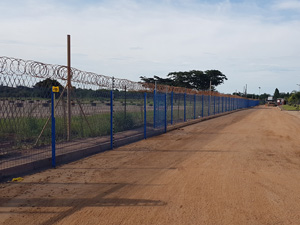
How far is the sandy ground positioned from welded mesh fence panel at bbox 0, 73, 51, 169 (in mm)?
1014

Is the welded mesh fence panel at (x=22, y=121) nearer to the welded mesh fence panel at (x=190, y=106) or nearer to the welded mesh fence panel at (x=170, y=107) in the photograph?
the welded mesh fence panel at (x=170, y=107)

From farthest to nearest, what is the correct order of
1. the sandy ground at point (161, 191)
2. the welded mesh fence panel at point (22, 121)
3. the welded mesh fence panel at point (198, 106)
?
the welded mesh fence panel at point (198, 106) < the welded mesh fence panel at point (22, 121) < the sandy ground at point (161, 191)

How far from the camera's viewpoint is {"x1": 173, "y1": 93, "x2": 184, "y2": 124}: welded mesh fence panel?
63.3 ft


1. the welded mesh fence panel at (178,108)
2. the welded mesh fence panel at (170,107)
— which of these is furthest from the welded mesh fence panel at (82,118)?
the welded mesh fence panel at (178,108)

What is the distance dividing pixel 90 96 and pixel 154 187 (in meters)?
4.35

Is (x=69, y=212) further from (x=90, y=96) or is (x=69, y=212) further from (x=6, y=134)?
(x=90, y=96)

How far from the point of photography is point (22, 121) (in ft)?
24.5

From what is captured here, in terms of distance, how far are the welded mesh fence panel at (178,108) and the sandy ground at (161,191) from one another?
31.7 ft

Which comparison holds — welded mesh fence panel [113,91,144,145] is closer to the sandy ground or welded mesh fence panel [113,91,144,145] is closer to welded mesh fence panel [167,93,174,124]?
the sandy ground

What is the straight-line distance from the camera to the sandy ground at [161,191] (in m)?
4.76

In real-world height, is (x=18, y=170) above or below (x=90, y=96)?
below

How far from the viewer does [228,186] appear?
634 centimetres

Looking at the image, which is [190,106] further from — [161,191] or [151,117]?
[161,191]

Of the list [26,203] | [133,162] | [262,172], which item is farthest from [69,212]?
[262,172]
